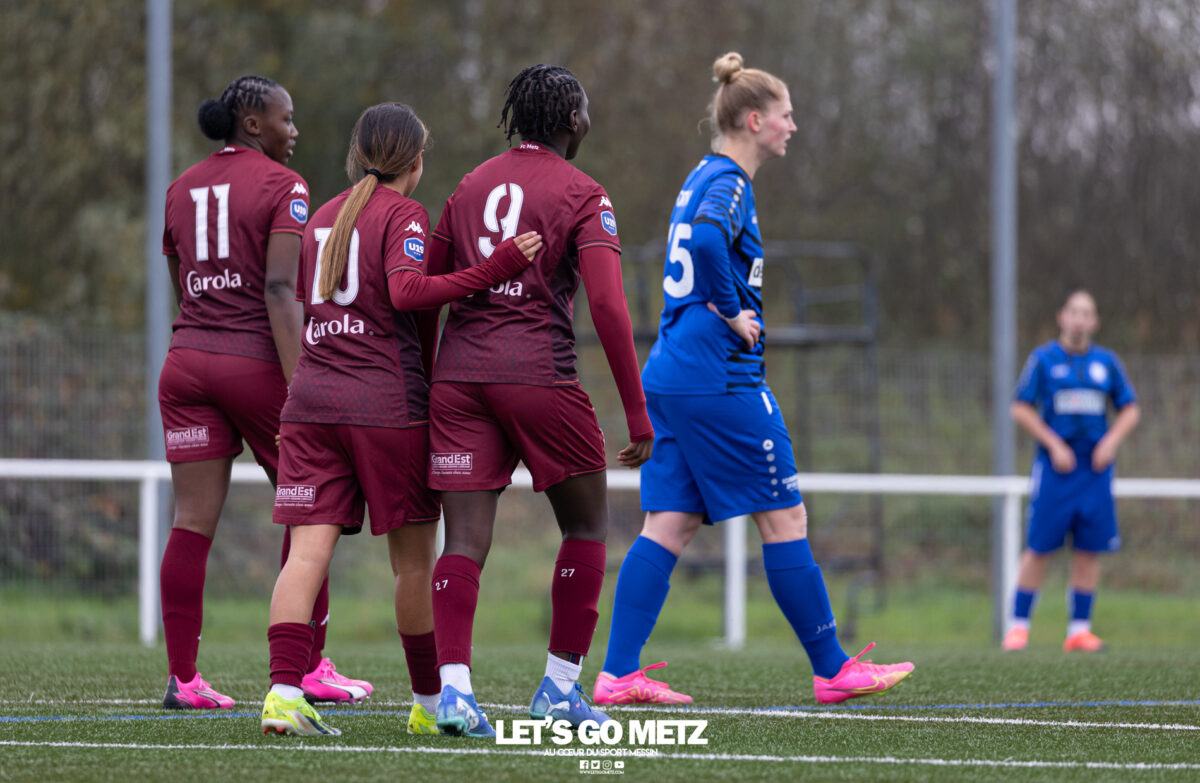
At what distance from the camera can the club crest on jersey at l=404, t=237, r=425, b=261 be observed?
14.0 ft

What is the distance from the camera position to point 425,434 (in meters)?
4.41

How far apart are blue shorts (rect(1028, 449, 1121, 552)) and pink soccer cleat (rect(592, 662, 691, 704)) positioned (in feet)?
15.3

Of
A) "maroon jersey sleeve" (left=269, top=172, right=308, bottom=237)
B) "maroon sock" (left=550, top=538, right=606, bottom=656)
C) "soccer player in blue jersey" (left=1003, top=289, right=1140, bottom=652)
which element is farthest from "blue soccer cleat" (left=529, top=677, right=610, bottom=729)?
"soccer player in blue jersey" (left=1003, top=289, right=1140, bottom=652)

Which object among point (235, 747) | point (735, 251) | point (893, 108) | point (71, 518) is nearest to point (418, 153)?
point (735, 251)

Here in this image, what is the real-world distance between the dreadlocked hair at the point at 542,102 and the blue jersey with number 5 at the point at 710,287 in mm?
878

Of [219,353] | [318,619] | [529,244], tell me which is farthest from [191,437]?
[529,244]

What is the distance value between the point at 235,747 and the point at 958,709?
2.44 m

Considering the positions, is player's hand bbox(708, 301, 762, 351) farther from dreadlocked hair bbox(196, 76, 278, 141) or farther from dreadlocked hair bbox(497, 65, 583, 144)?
dreadlocked hair bbox(196, 76, 278, 141)

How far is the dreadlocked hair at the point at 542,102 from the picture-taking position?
4.49 m

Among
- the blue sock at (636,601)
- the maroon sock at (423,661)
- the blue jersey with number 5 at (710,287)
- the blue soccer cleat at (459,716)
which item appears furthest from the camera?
the blue sock at (636,601)

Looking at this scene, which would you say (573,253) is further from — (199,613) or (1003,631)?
(1003,631)

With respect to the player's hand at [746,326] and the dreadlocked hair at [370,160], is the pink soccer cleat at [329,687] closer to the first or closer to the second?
the dreadlocked hair at [370,160]

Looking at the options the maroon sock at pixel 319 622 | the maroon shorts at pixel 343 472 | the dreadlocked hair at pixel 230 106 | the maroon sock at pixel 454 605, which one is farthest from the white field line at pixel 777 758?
the dreadlocked hair at pixel 230 106

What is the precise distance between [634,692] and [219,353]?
1791mm
